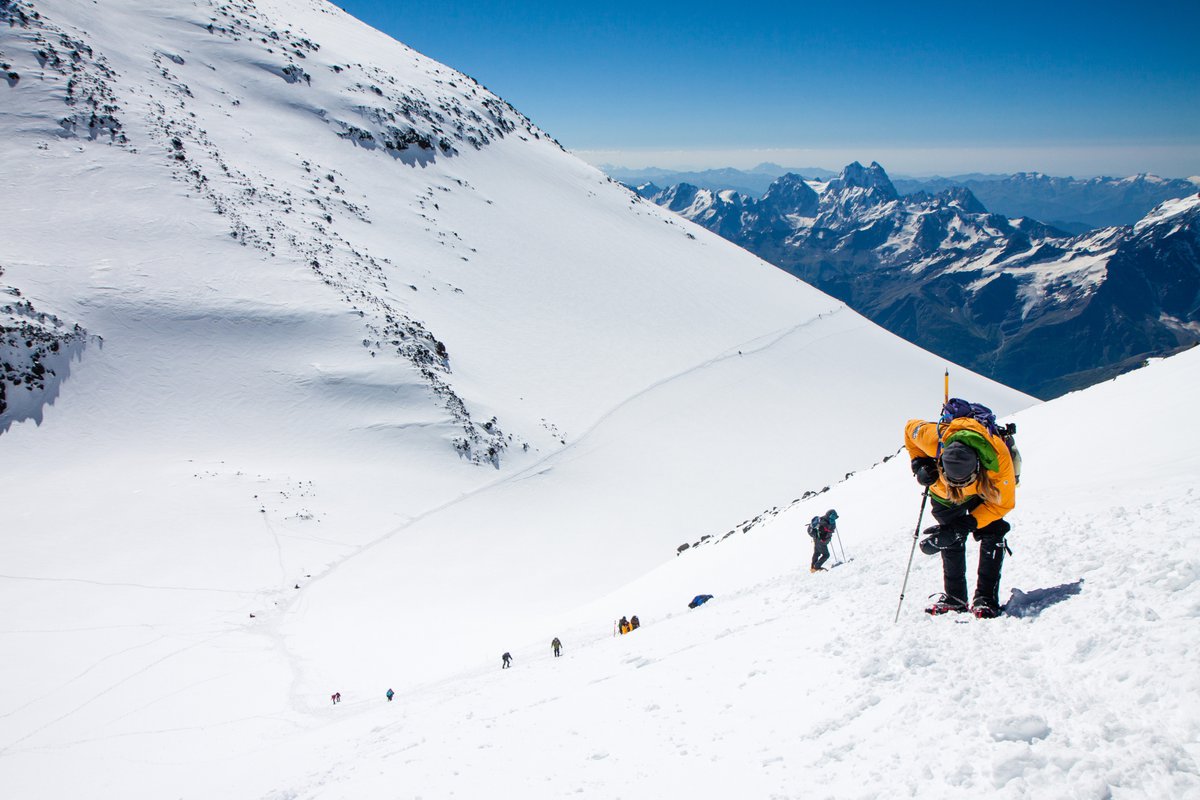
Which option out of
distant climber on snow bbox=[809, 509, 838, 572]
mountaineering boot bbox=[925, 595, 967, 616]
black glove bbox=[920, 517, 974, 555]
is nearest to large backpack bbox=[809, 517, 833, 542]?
distant climber on snow bbox=[809, 509, 838, 572]

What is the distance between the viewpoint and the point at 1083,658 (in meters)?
5.04

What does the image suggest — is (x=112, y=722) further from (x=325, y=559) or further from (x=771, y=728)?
(x=771, y=728)

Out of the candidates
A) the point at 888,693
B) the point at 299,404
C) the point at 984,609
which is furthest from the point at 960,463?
the point at 299,404

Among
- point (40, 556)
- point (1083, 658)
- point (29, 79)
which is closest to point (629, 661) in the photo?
point (1083, 658)

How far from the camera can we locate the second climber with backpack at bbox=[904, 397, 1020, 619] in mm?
6172

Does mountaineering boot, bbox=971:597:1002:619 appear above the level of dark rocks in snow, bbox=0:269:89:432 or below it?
below

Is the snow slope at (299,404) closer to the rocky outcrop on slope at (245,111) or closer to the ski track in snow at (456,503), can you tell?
the ski track in snow at (456,503)

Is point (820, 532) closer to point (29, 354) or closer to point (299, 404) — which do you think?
point (299, 404)

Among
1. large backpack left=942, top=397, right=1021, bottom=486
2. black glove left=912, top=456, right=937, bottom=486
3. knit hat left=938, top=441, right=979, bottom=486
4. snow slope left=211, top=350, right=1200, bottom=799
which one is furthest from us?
black glove left=912, top=456, right=937, bottom=486

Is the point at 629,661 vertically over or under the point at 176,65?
under

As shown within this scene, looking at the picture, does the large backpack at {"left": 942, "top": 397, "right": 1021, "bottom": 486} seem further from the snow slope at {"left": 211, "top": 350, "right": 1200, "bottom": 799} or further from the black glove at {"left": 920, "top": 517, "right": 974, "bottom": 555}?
the snow slope at {"left": 211, "top": 350, "right": 1200, "bottom": 799}

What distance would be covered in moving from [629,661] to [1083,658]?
6.00 m

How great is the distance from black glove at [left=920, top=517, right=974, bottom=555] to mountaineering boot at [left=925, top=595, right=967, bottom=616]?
64 centimetres

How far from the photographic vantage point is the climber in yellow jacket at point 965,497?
20.2 feet
